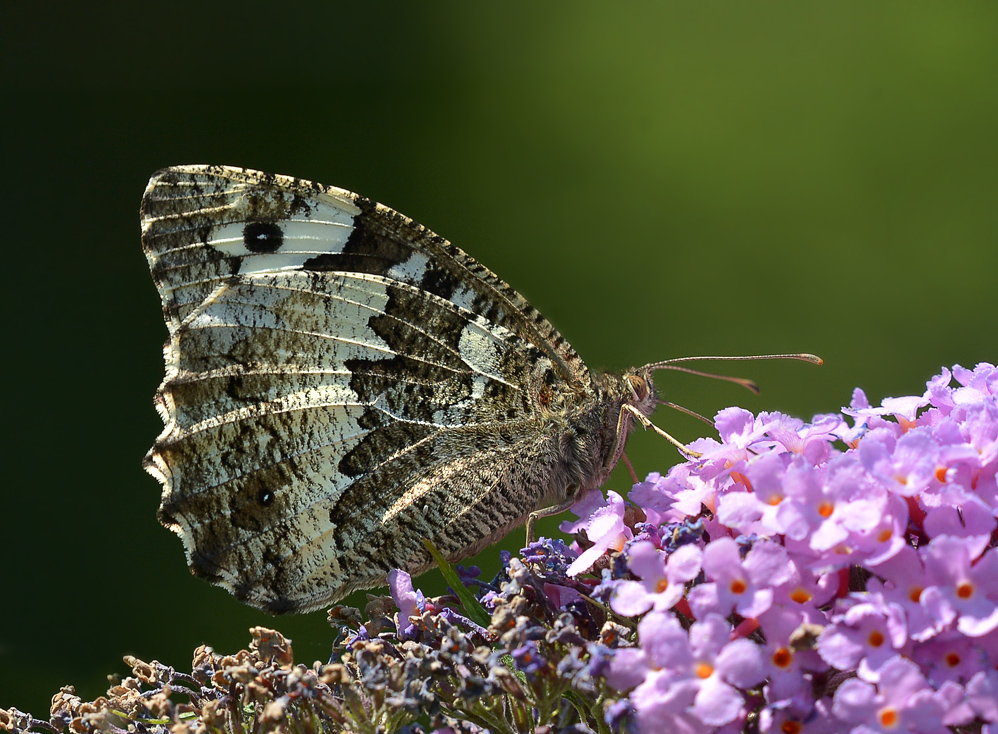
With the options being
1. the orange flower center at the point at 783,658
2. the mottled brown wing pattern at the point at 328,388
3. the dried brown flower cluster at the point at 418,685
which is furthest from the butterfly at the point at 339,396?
the orange flower center at the point at 783,658

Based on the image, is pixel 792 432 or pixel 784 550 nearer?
pixel 784 550

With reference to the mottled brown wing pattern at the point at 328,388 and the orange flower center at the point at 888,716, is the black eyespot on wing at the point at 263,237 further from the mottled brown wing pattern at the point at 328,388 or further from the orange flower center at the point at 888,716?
the orange flower center at the point at 888,716

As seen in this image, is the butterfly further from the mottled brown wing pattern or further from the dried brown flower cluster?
the dried brown flower cluster

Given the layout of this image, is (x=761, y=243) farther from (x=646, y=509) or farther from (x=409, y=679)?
(x=409, y=679)

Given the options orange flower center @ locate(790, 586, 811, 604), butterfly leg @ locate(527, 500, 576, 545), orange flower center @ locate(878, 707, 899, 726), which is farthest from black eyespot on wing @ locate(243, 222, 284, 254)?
orange flower center @ locate(878, 707, 899, 726)

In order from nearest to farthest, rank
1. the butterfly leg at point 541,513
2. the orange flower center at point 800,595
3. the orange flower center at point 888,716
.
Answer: the orange flower center at point 888,716
the orange flower center at point 800,595
the butterfly leg at point 541,513

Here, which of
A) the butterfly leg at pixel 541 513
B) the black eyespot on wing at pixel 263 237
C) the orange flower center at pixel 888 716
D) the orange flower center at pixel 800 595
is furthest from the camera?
the black eyespot on wing at pixel 263 237

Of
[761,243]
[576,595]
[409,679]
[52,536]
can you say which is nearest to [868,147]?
[761,243]
